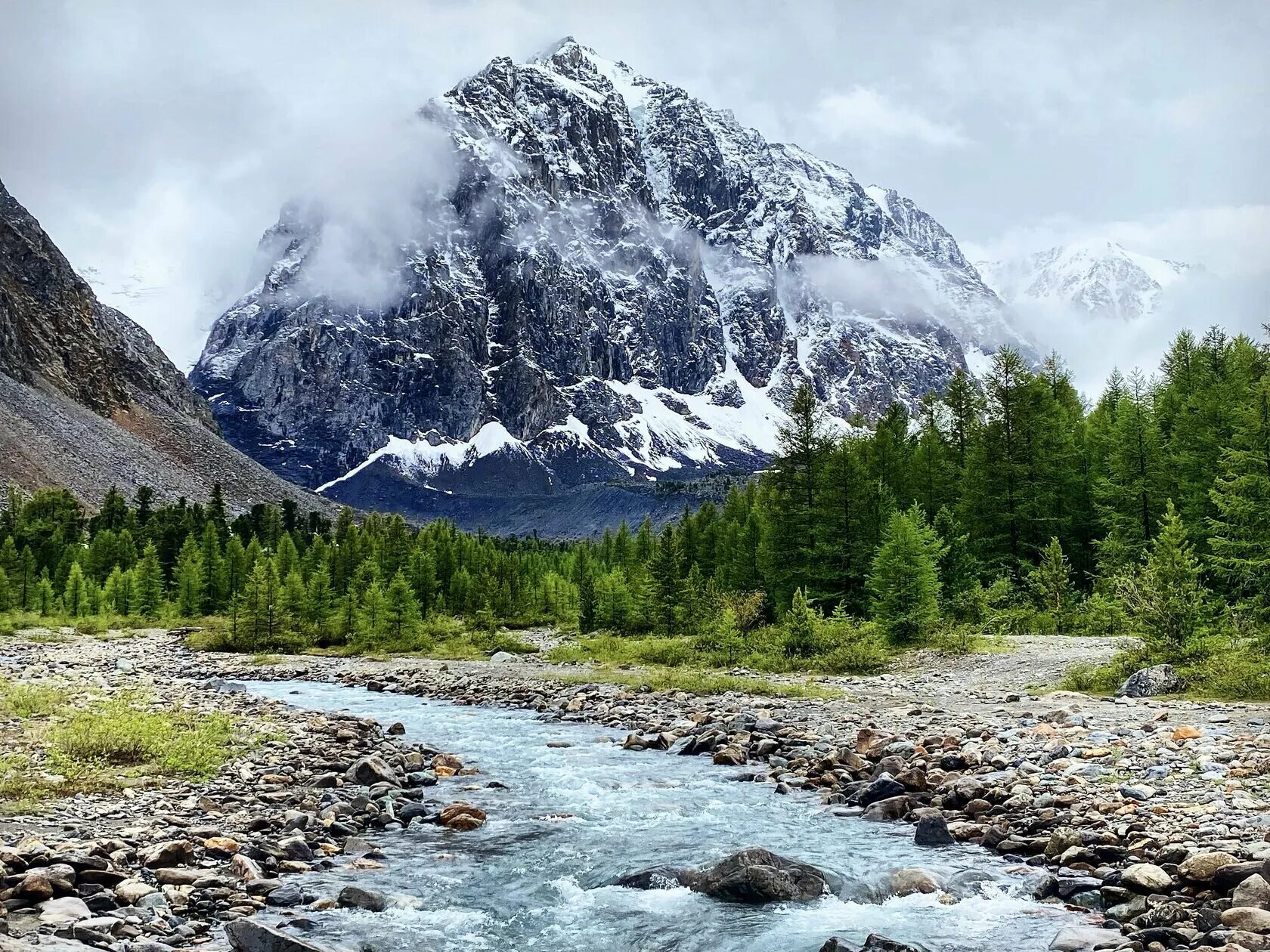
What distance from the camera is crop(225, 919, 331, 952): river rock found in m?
8.57

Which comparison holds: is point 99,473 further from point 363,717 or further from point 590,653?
point 363,717

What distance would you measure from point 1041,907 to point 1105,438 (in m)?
47.0

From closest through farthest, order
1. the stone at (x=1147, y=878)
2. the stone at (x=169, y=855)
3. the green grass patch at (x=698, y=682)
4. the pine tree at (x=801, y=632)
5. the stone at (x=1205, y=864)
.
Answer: the stone at (x=1205, y=864) < the stone at (x=1147, y=878) < the stone at (x=169, y=855) < the green grass patch at (x=698, y=682) < the pine tree at (x=801, y=632)

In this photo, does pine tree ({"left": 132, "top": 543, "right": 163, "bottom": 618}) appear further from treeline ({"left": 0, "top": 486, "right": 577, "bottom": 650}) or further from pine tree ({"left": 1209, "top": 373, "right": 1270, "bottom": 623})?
pine tree ({"left": 1209, "top": 373, "right": 1270, "bottom": 623})

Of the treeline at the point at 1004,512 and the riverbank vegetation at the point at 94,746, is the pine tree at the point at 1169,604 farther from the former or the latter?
the riverbank vegetation at the point at 94,746

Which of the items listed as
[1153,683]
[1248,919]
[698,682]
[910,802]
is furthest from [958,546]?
[1248,919]

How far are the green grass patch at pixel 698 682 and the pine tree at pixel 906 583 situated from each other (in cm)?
731

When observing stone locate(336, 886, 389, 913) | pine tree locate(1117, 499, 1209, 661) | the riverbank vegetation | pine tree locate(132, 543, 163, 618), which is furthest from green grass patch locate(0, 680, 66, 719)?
pine tree locate(132, 543, 163, 618)

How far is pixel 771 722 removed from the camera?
2255cm

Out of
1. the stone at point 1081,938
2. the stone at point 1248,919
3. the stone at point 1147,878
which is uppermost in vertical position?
the stone at point 1248,919

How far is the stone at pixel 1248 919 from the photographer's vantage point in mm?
8180

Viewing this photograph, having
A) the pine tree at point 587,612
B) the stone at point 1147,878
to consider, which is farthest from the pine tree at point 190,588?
the stone at point 1147,878

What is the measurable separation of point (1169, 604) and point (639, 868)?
1702 centimetres

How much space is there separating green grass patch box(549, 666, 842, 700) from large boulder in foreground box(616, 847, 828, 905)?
15163 millimetres
